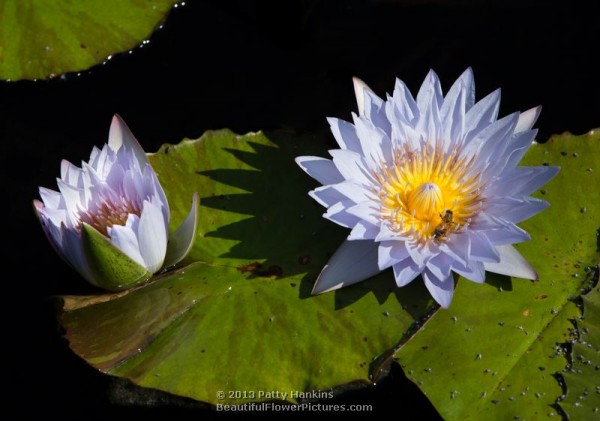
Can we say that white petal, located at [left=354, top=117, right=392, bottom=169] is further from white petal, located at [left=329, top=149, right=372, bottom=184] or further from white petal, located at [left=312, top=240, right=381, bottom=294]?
white petal, located at [left=312, top=240, right=381, bottom=294]

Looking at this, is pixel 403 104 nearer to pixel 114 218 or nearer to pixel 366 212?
pixel 366 212

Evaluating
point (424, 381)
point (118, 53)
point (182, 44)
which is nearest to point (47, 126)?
point (118, 53)

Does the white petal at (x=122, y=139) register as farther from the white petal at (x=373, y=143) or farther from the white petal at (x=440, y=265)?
the white petal at (x=440, y=265)

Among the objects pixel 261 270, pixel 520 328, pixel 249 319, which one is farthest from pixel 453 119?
pixel 249 319

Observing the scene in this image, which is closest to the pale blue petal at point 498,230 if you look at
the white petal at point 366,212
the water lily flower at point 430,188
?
the water lily flower at point 430,188

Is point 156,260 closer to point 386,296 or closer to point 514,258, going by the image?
point 386,296

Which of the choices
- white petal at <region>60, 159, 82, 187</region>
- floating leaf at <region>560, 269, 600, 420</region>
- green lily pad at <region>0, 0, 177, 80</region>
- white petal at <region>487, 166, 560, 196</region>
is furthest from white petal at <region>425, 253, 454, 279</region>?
green lily pad at <region>0, 0, 177, 80</region>

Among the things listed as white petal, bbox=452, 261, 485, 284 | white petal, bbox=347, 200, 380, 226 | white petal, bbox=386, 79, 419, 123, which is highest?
white petal, bbox=386, 79, 419, 123
